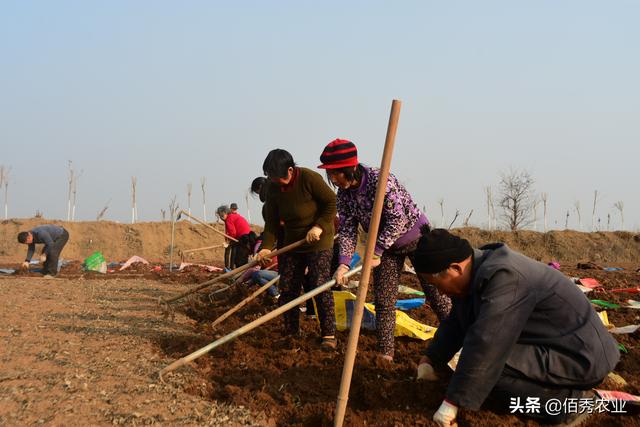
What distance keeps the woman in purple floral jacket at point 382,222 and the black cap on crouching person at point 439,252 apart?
38.8 inches

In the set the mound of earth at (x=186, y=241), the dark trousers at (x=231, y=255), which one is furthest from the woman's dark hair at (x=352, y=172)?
the mound of earth at (x=186, y=241)

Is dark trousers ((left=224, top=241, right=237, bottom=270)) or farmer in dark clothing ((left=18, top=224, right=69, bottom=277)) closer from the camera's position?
dark trousers ((left=224, top=241, right=237, bottom=270))

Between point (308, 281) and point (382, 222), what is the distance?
42.9 inches

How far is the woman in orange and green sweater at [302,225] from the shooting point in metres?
4.20

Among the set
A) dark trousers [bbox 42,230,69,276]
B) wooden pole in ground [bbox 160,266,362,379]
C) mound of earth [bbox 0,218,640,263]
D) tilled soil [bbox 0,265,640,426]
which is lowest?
mound of earth [bbox 0,218,640,263]

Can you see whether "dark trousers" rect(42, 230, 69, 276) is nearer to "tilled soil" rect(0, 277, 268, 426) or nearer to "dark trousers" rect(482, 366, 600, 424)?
"tilled soil" rect(0, 277, 268, 426)

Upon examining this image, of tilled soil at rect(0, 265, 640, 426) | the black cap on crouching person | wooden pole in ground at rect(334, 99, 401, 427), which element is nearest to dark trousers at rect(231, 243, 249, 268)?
tilled soil at rect(0, 265, 640, 426)

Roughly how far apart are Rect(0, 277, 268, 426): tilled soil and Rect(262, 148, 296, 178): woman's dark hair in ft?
4.53

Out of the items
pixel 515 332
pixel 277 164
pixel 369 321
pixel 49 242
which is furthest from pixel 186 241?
pixel 515 332

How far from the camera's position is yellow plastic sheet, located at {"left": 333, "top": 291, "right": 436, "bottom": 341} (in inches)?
173

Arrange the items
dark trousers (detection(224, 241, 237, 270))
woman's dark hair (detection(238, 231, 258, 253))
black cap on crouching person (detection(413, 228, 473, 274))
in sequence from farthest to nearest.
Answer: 1. dark trousers (detection(224, 241, 237, 270))
2. woman's dark hair (detection(238, 231, 258, 253))
3. black cap on crouching person (detection(413, 228, 473, 274))

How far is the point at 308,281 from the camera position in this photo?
14.9ft

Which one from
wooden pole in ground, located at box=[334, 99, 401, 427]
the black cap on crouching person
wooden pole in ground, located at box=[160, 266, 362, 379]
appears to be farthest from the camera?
wooden pole in ground, located at box=[160, 266, 362, 379]

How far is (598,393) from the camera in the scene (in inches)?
106
